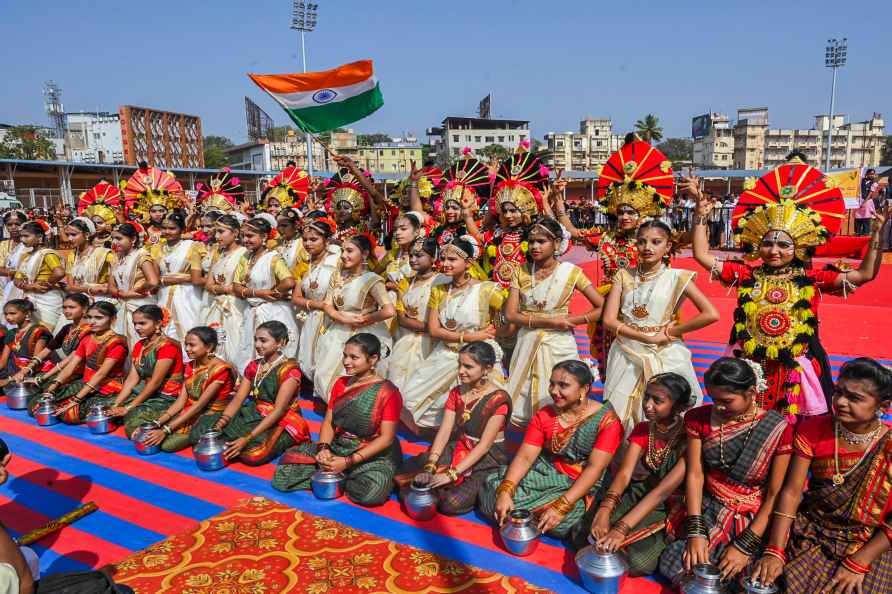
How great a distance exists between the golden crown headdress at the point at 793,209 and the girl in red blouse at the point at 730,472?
1.10m

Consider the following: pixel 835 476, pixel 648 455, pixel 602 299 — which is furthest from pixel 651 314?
pixel 835 476

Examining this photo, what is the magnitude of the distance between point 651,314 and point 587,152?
7633cm

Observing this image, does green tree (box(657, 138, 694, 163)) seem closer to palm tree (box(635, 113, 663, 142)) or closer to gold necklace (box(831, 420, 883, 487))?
palm tree (box(635, 113, 663, 142))

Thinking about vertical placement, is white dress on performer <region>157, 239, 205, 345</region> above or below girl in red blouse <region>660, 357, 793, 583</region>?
above

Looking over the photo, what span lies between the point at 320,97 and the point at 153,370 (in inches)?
148

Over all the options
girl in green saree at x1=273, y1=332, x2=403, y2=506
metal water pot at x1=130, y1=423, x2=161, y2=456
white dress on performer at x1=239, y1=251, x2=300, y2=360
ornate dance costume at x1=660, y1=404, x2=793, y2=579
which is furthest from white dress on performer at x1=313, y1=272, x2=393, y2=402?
ornate dance costume at x1=660, y1=404, x2=793, y2=579

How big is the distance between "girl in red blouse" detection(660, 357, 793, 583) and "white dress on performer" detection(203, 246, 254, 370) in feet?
13.3

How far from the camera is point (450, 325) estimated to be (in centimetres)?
438

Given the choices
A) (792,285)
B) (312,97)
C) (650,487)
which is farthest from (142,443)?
(312,97)

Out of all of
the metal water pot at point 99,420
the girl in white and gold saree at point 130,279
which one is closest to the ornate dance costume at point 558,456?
the metal water pot at point 99,420

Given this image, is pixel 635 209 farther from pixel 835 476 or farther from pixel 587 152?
pixel 587 152

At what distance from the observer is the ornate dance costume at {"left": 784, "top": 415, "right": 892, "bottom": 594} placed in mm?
2463

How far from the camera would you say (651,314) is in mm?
3744

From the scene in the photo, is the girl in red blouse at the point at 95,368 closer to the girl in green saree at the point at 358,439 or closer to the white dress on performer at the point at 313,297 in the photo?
the white dress on performer at the point at 313,297
